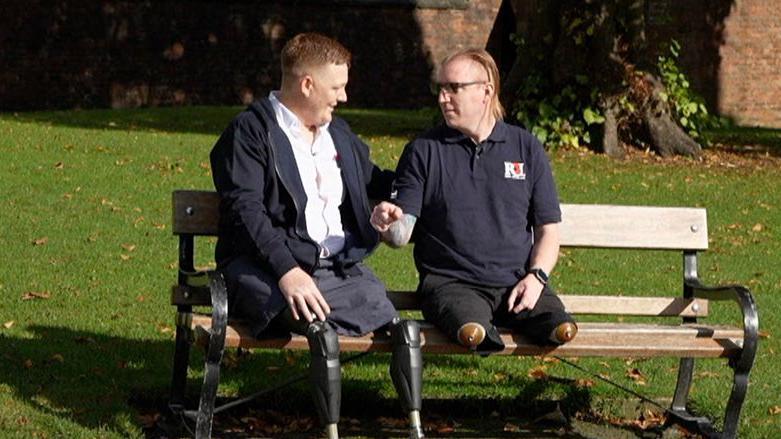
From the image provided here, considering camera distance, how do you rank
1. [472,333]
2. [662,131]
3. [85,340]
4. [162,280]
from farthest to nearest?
[662,131] < [162,280] < [85,340] < [472,333]

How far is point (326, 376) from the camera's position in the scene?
19.7 feet

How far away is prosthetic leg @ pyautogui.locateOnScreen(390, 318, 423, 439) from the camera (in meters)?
6.11

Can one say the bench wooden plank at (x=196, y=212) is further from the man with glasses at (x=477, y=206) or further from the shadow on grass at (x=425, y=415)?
the shadow on grass at (x=425, y=415)

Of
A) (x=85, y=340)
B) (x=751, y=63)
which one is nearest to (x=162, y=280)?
(x=85, y=340)

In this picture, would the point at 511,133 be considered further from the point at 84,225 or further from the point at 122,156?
the point at 122,156

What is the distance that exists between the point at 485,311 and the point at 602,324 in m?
0.58

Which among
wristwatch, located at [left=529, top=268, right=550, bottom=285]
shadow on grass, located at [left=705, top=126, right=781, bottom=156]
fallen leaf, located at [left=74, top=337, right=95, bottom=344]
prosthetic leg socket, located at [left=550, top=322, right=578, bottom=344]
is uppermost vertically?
wristwatch, located at [left=529, top=268, right=550, bottom=285]

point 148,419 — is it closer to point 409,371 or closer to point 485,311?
point 409,371

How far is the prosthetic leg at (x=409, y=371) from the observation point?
20.1 feet

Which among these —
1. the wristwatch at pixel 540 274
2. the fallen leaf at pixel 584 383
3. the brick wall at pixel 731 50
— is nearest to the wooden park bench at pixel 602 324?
the wristwatch at pixel 540 274

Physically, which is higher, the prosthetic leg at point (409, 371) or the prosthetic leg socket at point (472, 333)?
the prosthetic leg socket at point (472, 333)

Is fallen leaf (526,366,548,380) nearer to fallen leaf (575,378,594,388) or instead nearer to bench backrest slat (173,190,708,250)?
fallen leaf (575,378,594,388)

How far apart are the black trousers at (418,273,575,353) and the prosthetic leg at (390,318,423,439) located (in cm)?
22

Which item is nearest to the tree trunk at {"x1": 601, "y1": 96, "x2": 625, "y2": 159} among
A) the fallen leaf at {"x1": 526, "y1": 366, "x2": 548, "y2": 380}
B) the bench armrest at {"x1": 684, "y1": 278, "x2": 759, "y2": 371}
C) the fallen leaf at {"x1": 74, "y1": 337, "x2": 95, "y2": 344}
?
the fallen leaf at {"x1": 526, "y1": 366, "x2": 548, "y2": 380}
